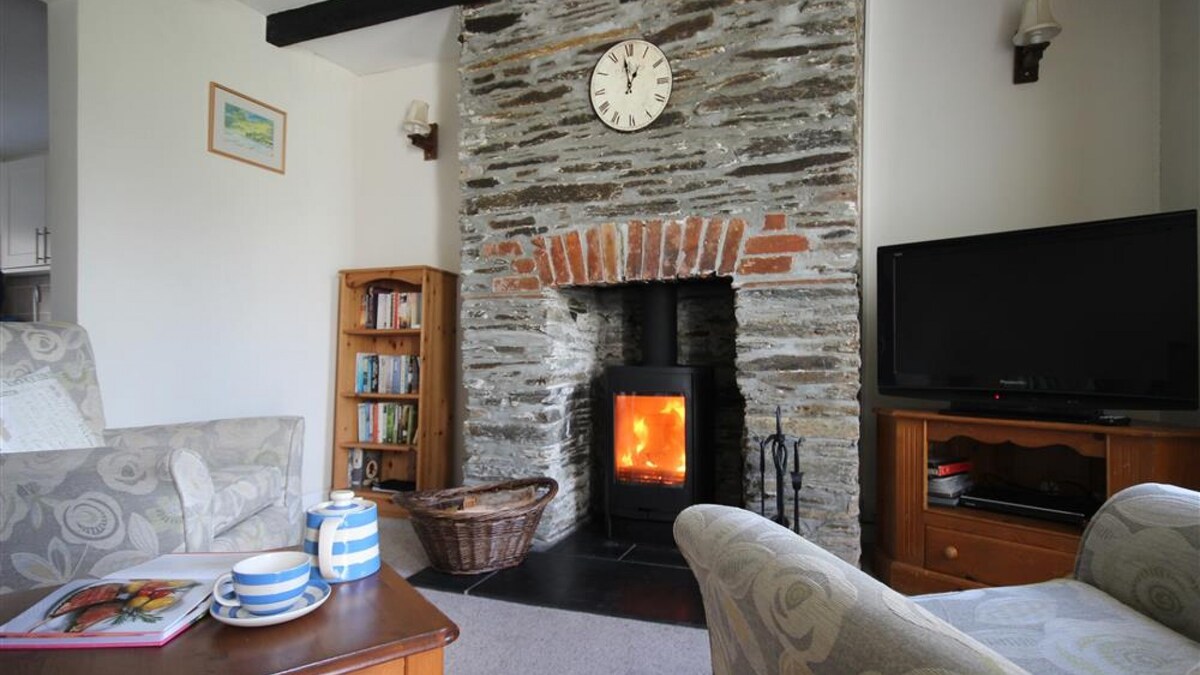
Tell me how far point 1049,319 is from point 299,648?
7.62 ft

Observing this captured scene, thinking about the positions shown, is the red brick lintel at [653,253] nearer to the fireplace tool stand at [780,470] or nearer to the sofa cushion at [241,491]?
the fireplace tool stand at [780,470]

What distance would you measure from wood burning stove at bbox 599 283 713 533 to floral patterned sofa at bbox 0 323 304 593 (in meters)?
1.31

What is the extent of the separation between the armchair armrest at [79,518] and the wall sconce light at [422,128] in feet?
8.04

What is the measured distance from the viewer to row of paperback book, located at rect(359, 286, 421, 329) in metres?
3.33

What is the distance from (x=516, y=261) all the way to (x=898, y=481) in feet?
5.89

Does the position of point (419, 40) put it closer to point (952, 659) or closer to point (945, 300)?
point (945, 300)

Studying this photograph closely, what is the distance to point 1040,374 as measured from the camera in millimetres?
Answer: 2025

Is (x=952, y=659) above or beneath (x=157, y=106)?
beneath

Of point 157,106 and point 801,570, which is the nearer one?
point 801,570

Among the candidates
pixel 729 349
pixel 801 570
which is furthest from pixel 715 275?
pixel 801 570

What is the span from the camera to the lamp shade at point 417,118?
338 cm

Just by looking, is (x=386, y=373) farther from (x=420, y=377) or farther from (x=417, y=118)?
A: (x=417, y=118)

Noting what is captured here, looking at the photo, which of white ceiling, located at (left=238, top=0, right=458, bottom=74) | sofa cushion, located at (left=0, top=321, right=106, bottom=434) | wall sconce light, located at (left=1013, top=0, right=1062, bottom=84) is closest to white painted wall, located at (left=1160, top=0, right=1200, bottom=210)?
wall sconce light, located at (left=1013, top=0, right=1062, bottom=84)

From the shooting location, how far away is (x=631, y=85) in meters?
2.56
